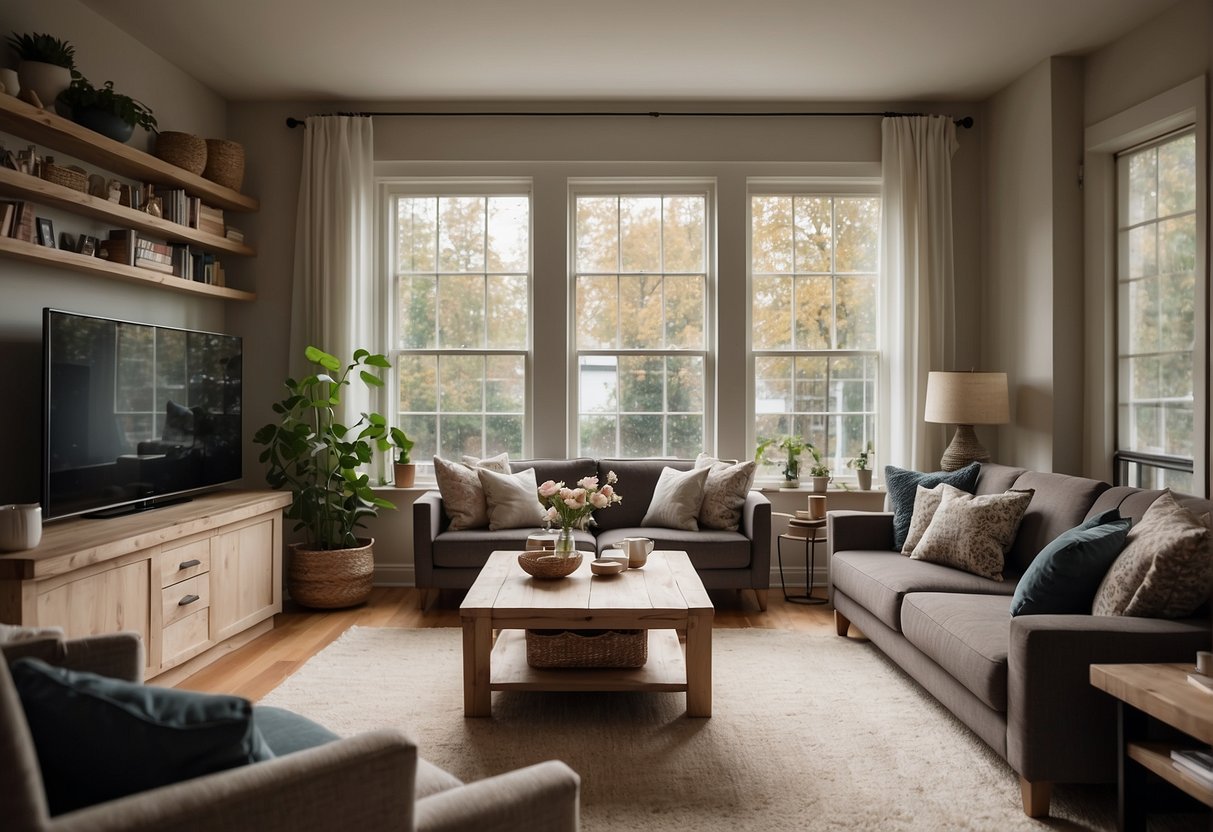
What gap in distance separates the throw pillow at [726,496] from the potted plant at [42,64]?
3655mm

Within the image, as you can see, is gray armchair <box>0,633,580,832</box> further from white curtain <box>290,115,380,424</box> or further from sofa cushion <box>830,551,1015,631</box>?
white curtain <box>290,115,380,424</box>

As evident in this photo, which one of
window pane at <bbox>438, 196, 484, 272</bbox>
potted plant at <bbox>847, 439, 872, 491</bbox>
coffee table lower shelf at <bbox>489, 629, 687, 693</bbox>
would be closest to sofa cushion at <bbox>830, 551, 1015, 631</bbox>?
coffee table lower shelf at <bbox>489, 629, 687, 693</bbox>

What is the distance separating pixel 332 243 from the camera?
513 cm

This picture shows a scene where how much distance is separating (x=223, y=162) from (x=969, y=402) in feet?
14.7

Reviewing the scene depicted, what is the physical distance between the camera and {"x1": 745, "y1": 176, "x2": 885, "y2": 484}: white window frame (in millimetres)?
5340

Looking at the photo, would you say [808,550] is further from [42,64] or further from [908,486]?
[42,64]

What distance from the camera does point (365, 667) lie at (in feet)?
12.0

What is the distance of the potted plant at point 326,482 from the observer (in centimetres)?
466

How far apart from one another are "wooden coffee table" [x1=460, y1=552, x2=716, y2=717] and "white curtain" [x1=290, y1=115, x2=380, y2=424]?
2464 mm

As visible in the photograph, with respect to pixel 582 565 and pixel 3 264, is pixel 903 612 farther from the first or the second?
pixel 3 264

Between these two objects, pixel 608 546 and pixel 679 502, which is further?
pixel 679 502

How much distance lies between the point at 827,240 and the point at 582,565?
9.55 feet

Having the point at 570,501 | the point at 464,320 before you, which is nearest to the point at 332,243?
the point at 464,320

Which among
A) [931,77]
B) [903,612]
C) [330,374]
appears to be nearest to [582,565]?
[903,612]
